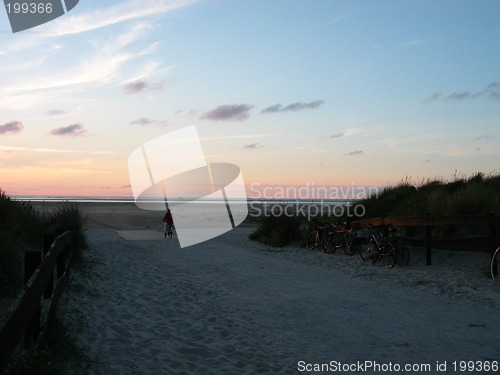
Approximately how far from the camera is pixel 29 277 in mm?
4863

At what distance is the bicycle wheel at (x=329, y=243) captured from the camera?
17156mm

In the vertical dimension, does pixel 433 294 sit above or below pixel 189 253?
above

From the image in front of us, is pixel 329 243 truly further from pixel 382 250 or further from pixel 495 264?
pixel 495 264

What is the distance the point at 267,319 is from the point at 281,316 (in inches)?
12.4

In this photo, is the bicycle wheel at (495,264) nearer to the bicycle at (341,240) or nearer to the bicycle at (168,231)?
the bicycle at (341,240)

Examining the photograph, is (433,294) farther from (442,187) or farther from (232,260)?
(442,187)

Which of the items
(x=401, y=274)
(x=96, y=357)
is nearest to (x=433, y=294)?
(x=401, y=274)

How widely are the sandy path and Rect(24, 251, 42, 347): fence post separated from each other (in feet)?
2.07

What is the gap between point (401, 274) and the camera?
12242 millimetres

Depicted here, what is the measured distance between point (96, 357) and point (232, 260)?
9.64 meters

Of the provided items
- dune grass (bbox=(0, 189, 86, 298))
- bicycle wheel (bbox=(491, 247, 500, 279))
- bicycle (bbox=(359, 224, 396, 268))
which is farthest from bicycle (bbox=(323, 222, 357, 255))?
dune grass (bbox=(0, 189, 86, 298))

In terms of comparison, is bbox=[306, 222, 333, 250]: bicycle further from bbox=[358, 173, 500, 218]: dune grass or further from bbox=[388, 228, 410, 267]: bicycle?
bbox=[388, 228, 410, 267]: bicycle

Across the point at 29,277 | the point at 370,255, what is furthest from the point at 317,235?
the point at 29,277

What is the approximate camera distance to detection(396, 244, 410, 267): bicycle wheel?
13.4 m
